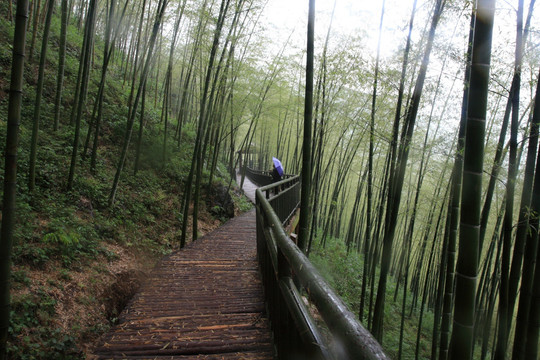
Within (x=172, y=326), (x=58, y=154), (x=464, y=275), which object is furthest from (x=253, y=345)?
(x=58, y=154)

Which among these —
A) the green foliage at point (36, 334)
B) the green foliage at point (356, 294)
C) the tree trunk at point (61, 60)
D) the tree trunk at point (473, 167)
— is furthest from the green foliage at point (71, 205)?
the green foliage at point (356, 294)

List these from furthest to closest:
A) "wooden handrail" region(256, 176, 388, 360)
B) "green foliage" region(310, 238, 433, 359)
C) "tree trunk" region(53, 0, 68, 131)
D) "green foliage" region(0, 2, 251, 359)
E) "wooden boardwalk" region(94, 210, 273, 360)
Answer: "green foliage" region(310, 238, 433, 359)
"tree trunk" region(53, 0, 68, 131)
"green foliage" region(0, 2, 251, 359)
"wooden boardwalk" region(94, 210, 273, 360)
"wooden handrail" region(256, 176, 388, 360)

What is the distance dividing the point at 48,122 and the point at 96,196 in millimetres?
2045

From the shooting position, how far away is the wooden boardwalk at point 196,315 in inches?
75.9

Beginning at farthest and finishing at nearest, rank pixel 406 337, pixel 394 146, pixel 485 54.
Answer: pixel 406 337 < pixel 394 146 < pixel 485 54

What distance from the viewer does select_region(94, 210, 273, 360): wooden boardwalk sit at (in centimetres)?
193

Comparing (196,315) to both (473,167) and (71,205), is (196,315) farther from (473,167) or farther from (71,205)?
(71,205)

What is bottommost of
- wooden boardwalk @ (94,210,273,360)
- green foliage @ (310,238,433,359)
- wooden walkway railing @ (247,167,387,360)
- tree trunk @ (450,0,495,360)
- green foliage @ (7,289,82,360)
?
→ green foliage @ (310,238,433,359)

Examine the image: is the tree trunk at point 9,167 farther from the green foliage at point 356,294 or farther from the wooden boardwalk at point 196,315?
the green foliage at point 356,294

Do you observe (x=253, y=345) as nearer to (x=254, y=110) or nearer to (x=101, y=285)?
(x=101, y=285)

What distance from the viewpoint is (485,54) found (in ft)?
3.42

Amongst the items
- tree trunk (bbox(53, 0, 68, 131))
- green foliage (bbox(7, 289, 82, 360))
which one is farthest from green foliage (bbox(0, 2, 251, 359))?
tree trunk (bbox(53, 0, 68, 131))

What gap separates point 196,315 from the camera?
2449 millimetres

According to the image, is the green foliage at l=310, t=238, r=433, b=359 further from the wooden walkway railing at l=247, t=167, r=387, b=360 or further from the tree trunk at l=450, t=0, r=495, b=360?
the tree trunk at l=450, t=0, r=495, b=360
